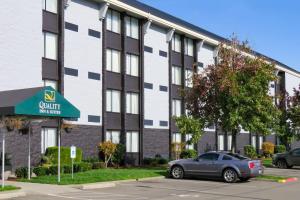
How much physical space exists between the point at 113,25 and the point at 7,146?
13564 millimetres

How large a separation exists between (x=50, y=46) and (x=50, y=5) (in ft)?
8.18

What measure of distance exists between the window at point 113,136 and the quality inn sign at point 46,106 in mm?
14826

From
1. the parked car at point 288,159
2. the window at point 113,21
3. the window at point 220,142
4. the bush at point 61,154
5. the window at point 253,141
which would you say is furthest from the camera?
the window at point 253,141

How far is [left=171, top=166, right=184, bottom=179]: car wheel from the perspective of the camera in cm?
2616

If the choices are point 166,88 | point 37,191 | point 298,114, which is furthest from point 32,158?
point 298,114

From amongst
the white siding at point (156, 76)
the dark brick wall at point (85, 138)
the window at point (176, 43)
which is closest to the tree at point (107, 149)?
the dark brick wall at point (85, 138)

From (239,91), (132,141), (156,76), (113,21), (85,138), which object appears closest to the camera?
(239,91)

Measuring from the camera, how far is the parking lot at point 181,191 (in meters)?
17.9

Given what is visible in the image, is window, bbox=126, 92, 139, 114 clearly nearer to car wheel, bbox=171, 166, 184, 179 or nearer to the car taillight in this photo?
car wheel, bbox=171, 166, 184, 179

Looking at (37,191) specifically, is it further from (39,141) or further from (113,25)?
(113,25)

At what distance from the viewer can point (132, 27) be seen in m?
39.7

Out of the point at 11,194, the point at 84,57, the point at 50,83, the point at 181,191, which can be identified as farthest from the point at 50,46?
the point at 11,194

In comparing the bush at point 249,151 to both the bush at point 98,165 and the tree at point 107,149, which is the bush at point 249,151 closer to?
the tree at point 107,149

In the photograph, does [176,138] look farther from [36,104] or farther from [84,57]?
[36,104]
